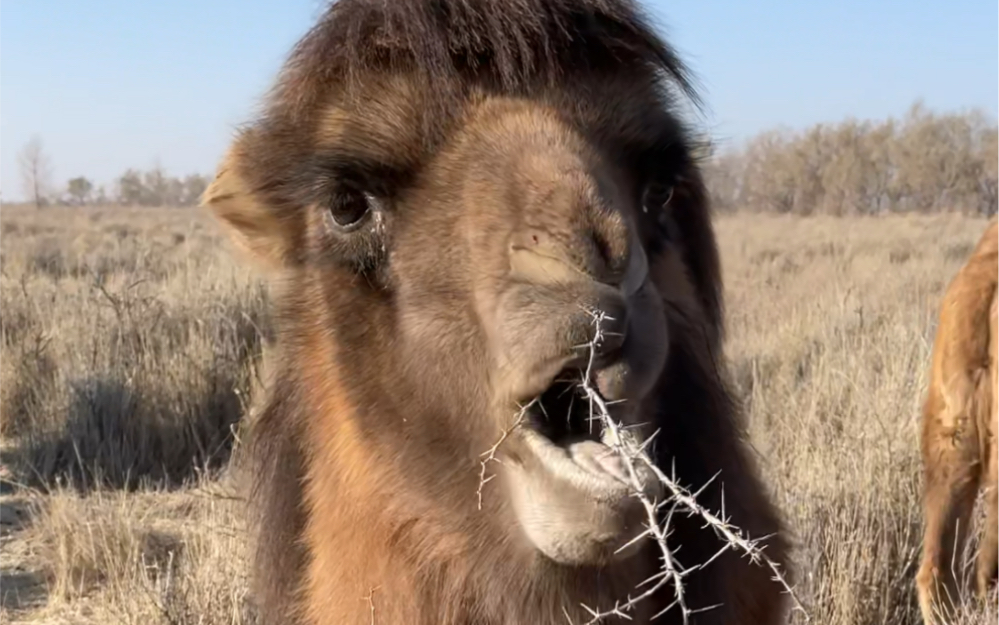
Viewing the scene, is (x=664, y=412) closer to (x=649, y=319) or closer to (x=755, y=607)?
(x=649, y=319)

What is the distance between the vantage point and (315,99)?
2369mm

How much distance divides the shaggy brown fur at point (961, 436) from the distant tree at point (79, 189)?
216ft

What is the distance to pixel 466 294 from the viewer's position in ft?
6.46

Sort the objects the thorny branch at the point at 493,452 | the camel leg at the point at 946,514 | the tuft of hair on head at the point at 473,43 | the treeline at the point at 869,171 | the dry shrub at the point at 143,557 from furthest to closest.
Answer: the treeline at the point at 869,171 < the camel leg at the point at 946,514 < the dry shrub at the point at 143,557 < the tuft of hair on head at the point at 473,43 < the thorny branch at the point at 493,452

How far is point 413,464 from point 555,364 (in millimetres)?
481

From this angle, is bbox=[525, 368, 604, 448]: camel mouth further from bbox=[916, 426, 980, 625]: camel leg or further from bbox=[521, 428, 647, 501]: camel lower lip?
bbox=[916, 426, 980, 625]: camel leg

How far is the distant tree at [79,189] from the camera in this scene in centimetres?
6400

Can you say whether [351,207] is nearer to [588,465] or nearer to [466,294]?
[466,294]

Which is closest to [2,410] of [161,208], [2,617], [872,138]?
[2,617]

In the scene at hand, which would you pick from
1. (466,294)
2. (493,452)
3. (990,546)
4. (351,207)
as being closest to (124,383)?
(990,546)

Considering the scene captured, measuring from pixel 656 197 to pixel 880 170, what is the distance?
54443mm

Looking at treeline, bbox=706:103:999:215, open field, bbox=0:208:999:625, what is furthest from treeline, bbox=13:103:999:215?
open field, bbox=0:208:999:625

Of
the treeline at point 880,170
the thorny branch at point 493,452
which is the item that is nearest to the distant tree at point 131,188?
the treeline at point 880,170

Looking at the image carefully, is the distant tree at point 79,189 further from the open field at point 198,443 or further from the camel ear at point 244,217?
the camel ear at point 244,217
